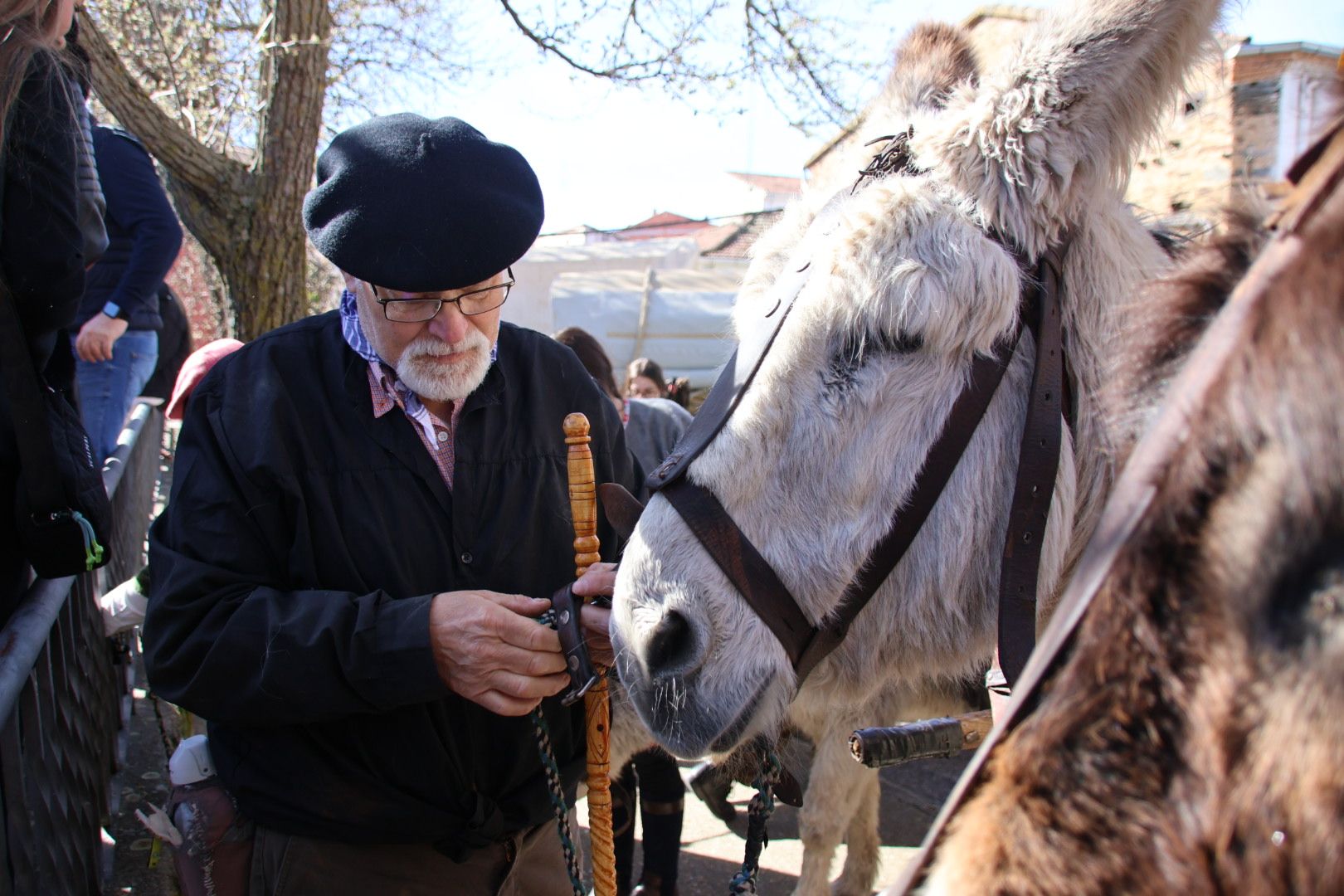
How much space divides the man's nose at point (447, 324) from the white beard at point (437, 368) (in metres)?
0.01

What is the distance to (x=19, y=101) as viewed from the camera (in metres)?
2.06

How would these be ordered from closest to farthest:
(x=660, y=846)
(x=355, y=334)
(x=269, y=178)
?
(x=355, y=334) → (x=660, y=846) → (x=269, y=178)

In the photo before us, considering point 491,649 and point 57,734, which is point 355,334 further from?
point 57,734

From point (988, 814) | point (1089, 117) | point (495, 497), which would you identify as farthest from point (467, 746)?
point (1089, 117)

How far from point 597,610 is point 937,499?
68 cm

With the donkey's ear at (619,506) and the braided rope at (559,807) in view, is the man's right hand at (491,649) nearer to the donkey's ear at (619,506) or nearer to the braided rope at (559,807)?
the braided rope at (559,807)

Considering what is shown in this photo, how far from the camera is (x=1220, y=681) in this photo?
698 millimetres

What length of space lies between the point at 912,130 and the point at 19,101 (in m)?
1.99

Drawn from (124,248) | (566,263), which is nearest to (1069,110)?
(124,248)

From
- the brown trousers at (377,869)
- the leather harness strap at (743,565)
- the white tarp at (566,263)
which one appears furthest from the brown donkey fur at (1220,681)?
the white tarp at (566,263)

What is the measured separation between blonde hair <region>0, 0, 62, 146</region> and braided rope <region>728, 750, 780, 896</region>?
2150mm

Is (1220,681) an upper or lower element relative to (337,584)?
upper

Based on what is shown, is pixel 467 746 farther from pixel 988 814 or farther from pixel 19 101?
pixel 19 101

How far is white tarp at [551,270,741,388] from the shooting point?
15.5 meters
